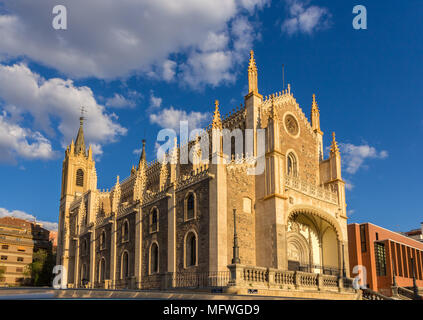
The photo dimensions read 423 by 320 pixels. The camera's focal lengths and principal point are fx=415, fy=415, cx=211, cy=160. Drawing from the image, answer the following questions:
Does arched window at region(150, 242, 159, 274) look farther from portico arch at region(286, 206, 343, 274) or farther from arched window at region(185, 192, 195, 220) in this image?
portico arch at region(286, 206, 343, 274)

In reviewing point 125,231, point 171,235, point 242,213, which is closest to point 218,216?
point 242,213

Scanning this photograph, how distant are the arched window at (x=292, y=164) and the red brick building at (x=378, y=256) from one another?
35.0ft

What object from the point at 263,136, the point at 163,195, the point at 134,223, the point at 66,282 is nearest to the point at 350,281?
the point at 263,136

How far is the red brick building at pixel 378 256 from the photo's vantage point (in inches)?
1550

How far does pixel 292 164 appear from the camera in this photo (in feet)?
115

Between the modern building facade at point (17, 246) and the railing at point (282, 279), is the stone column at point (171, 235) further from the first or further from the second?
the modern building facade at point (17, 246)

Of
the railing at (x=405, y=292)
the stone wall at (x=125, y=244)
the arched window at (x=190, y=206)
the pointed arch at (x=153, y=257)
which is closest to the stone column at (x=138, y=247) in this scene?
the stone wall at (x=125, y=244)

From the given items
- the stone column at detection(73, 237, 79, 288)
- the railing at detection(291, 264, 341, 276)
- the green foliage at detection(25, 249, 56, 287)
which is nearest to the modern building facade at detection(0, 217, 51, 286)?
the green foliage at detection(25, 249, 56, 287)

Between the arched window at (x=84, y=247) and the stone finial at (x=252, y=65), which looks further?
the arched window at (x=84, y=247)

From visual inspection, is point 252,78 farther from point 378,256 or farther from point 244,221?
point 378,256

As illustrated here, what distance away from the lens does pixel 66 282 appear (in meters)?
48.7
